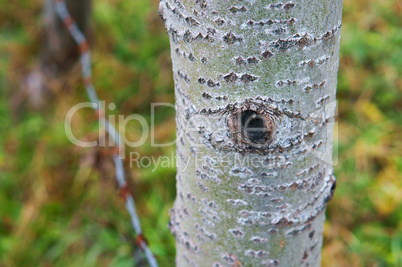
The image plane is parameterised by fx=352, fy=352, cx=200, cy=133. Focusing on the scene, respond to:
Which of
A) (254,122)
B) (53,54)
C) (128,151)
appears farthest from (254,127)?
(53,54)

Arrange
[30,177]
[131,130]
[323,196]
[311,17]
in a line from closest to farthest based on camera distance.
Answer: [311,17], [323,196], [30,177], [131,130]

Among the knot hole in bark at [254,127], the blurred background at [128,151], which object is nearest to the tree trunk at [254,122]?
the knot hole in bark at [254,127]

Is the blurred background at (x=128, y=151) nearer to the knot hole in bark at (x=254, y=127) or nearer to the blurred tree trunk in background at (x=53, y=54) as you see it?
the blurred tree trunk in background at (x=53, y=54)

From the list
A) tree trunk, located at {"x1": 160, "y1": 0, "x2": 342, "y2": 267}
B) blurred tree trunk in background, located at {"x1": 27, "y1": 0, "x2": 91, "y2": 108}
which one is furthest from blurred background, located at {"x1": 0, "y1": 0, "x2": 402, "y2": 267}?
tree trunk, located at {"x1": 160, "y1": 0, "x2": 342, "y2": 267}

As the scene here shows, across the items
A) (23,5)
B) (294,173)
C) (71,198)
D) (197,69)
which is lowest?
(71,198)

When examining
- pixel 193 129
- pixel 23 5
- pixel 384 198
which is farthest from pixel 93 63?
pixel 193 129

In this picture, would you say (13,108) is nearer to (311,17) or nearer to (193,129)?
(193,129)
